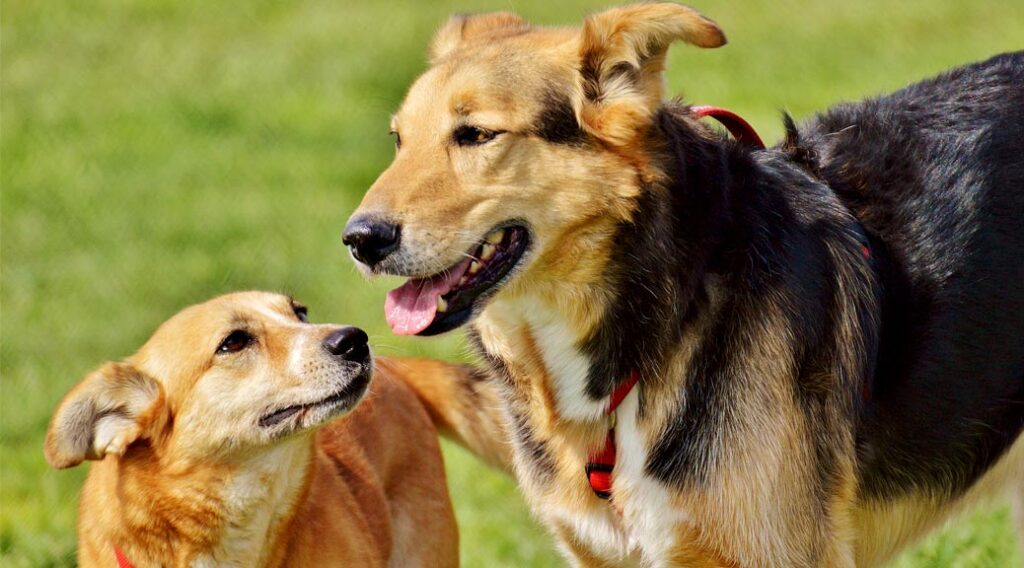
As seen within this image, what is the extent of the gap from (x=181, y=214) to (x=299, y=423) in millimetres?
6783

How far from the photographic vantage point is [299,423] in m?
4.49

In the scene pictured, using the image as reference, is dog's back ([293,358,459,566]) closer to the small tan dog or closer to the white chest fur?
the small tan dog

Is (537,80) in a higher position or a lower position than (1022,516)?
higher

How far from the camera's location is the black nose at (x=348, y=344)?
4.53m

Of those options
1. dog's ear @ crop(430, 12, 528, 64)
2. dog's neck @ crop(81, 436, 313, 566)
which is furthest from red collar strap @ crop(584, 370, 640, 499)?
dog's ear @ crop(430, 12, 528, 64)

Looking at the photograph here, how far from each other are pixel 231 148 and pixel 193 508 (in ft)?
27.2

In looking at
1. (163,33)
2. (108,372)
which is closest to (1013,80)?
(108,372)

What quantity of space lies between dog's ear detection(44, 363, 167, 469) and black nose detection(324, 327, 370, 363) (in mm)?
567

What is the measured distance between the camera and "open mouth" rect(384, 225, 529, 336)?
3.93m

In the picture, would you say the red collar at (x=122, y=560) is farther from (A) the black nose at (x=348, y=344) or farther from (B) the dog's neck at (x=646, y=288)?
(B) the dog's neck at (x=646, y=288)

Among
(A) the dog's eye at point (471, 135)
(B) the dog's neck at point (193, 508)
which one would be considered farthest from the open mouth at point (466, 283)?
(B) the dog's neck at point (193, 508)

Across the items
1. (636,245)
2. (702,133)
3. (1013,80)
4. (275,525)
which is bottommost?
(275,525)

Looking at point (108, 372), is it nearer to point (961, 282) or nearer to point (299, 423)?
point (299, 423)

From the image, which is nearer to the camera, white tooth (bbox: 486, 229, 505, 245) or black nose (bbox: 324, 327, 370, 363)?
white tooth (bbox: 486, 229, 505, 245)
